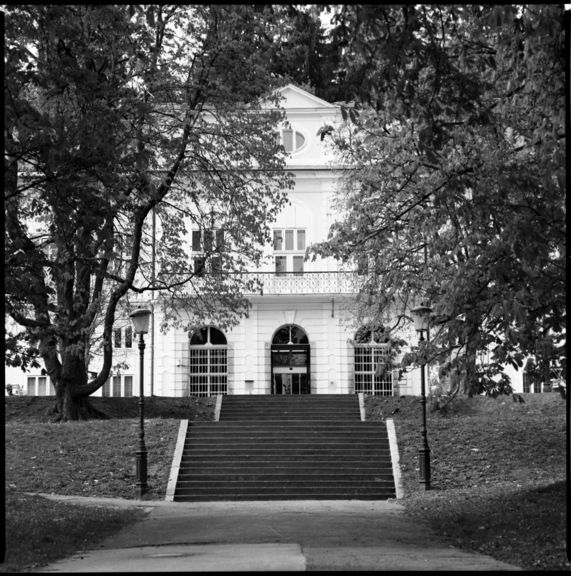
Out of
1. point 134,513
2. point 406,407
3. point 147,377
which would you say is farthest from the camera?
point 147,377

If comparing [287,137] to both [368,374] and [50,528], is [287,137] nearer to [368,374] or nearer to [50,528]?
[368,374]

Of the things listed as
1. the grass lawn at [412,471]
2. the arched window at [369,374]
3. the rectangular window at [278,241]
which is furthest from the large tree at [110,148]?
the arched window at [369,374]

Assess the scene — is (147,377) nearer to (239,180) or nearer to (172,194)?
(172,194)

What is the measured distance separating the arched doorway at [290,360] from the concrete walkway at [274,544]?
23.9m

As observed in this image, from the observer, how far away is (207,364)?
144 ft

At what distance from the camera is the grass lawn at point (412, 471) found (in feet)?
42.4

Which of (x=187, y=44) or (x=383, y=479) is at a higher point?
(x=187, y=44)

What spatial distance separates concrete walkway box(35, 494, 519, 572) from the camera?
10312mm

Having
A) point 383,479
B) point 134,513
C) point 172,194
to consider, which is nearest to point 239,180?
point 172,194

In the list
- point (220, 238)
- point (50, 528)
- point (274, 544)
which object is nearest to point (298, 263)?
point (220, 238)

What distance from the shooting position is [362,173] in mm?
24484

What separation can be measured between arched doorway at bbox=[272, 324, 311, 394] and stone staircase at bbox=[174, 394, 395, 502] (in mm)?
12328

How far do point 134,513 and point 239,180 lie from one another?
12827 mm

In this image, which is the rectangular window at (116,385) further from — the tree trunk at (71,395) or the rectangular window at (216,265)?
the rectangular window at (216,265)
